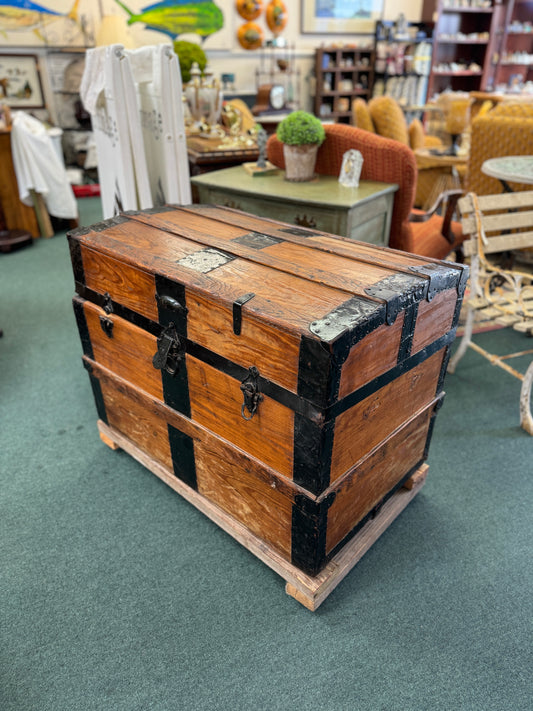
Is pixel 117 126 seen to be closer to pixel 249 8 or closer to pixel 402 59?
pixel 249 8

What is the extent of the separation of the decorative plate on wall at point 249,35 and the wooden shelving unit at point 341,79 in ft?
2.69

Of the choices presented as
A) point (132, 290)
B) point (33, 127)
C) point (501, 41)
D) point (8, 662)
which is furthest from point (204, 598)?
point (501, 41)

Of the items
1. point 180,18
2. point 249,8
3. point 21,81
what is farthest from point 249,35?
point 21,81

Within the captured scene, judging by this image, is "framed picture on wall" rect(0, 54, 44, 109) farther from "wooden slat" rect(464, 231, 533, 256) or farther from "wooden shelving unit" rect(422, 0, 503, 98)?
"wooden shelving unit" rect(422, 0, 503, 98)

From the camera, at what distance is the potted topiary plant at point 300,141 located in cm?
215

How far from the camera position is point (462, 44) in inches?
310

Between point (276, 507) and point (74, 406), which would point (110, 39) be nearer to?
point (74, 406)

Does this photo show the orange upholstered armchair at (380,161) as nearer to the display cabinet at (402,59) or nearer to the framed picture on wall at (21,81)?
the framed picture on wall at (21,81)

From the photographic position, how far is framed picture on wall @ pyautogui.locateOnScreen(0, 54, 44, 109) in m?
5.29

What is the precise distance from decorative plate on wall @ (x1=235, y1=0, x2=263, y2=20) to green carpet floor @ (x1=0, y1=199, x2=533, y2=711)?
613 cm

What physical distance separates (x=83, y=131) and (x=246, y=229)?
5.20 meters

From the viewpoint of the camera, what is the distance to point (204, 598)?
140 centimetres

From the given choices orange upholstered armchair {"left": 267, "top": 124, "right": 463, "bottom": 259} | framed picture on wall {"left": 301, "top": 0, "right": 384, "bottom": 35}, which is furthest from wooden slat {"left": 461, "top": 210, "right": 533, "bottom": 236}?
framed picture on wall {"left": 301, "top": 0, "right": 384, "bottom": 35}

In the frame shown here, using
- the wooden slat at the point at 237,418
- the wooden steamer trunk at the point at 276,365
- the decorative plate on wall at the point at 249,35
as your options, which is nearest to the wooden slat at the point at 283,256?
the wooden steamer trunk at the point at 276,365
